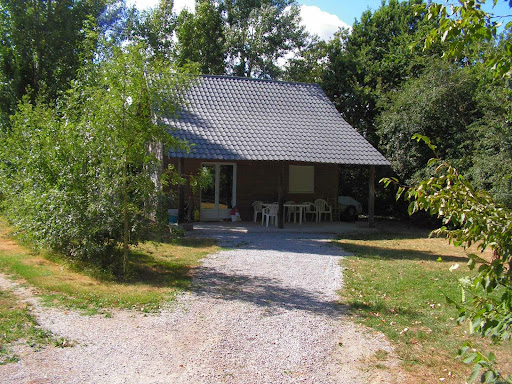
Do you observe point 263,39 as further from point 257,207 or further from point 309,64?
point 257,207

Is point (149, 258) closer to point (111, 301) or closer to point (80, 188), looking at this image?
point (80, 188)

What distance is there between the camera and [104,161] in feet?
29.0

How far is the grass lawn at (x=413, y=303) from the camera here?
5645 millimetres

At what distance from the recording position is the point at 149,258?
11.3 m

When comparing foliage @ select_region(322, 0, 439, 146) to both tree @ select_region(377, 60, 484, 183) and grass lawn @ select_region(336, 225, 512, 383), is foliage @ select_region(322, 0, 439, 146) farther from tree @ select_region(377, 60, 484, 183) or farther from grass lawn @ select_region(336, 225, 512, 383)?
grass lawn @ select_region(336, 225, 512, 383)

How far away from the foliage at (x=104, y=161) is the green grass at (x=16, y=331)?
230 centimetres

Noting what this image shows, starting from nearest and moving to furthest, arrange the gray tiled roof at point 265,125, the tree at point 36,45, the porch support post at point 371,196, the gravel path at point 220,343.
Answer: the gravel path at point 220,343 < the gray tiled roof at point 265,125 < the porch support post at point 371,196 < the tree at point 36,45

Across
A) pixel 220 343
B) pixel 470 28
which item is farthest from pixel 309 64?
pixel 470 28

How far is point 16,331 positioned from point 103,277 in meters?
3.09

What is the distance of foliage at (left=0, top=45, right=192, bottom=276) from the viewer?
8.54 m

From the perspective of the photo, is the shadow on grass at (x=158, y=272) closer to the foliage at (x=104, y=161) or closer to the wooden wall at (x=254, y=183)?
the foliage at (x=104, y=161)

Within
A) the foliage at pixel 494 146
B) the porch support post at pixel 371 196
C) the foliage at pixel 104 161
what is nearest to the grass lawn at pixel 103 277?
the foliage at pixel 104 161

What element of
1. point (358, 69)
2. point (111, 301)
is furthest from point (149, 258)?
point (358, 69)

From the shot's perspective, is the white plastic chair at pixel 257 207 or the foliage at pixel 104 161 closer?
the foliage at pixel 104 161
